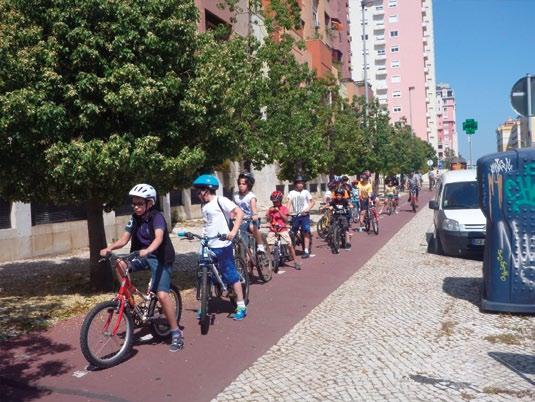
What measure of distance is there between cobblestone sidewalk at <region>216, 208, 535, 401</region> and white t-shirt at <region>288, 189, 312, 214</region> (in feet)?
10.4

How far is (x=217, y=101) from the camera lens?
8375 millimetres

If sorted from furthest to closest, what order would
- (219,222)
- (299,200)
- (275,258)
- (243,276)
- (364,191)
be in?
(364,191) → (299,200) → (275,258) → (243,276) → (219,222)

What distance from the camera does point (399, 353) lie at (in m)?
5.38

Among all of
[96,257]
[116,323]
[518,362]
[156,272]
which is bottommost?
[518,362]

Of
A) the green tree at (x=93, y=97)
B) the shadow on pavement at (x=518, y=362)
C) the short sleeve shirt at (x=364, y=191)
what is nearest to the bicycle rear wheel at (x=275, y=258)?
the green tree at (x=93, y=97)

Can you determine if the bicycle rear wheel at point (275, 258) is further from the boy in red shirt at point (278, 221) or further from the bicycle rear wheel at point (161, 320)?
the bicycle rear wheel at point (161, 320)

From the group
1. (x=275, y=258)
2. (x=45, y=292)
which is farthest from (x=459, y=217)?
(x=45, y=292)

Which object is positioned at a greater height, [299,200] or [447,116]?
[447,116]

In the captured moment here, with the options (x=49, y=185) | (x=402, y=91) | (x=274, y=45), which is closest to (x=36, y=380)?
(x=49, y=185)

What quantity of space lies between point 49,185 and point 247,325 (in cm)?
351

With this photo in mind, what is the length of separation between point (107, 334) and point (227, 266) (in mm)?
1876

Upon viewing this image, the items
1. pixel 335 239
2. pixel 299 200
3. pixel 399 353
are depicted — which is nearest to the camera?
pixel 399 353

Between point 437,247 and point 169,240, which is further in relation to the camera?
point 437,247

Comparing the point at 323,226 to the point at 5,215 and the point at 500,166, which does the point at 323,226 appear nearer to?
the point at 5,215
